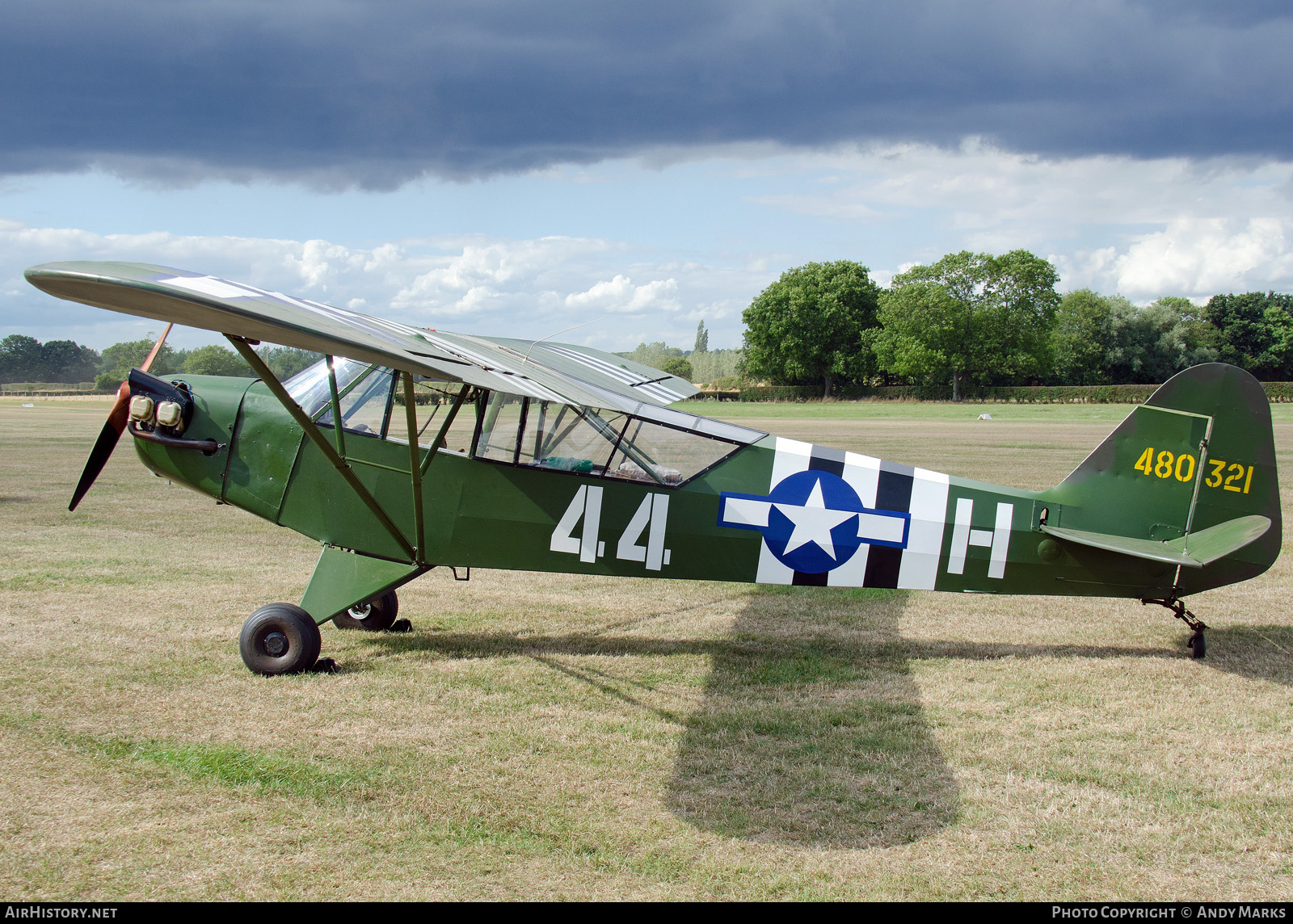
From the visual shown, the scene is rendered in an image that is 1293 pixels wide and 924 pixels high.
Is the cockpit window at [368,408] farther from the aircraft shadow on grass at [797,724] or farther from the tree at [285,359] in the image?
the aircraft shadow on grass at [797,724]

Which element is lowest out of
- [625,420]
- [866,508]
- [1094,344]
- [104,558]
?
[104,558]

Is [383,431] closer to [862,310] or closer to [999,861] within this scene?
[999,861]

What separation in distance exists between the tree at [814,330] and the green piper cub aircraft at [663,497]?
74.8m

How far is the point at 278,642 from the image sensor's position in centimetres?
567

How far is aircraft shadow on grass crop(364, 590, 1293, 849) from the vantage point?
3943mm

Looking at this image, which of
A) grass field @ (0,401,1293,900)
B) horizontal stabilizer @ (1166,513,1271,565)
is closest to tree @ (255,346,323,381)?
grass field @ (0,401,1293,900)

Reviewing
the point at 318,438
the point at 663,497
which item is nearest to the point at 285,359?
the point at 318,438

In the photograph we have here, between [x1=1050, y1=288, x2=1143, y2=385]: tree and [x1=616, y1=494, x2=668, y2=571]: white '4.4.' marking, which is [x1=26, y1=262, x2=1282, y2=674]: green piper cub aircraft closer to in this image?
[x1=616, y1=494, x2=668, y2=571]: white '4.4.' marking

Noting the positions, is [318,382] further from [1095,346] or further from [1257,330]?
[1257,330]

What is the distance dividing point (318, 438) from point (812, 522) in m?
3.26

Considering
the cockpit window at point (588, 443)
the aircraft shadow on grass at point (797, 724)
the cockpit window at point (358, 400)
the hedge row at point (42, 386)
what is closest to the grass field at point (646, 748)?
the aircraft shadow on grass at point (797, 724)

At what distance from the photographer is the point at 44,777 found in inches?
162

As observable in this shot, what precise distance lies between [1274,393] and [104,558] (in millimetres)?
75152
